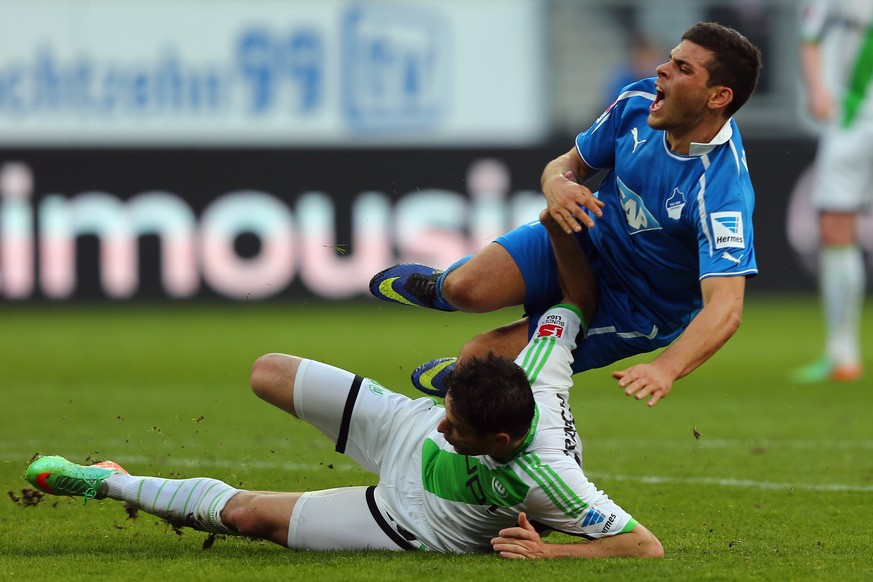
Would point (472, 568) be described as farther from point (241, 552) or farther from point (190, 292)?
point (190, 292)

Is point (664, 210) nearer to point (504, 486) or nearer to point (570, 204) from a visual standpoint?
point (570, 204)

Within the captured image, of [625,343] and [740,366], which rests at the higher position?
[625,343]

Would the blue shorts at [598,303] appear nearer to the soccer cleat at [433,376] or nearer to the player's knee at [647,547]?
the soccer cleat at [433,376]

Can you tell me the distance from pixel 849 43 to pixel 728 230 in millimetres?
7271

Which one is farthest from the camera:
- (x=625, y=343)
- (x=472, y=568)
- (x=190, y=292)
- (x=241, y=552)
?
(x=190, y=292)

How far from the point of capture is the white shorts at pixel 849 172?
11609mm

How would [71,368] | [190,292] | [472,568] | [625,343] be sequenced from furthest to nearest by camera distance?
[190,292] < [71,368] < [625,343] < [472,568]

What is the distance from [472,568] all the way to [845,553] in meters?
1.49

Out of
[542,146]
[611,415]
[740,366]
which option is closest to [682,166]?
[611,415]

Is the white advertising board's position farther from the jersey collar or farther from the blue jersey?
the jersey collar

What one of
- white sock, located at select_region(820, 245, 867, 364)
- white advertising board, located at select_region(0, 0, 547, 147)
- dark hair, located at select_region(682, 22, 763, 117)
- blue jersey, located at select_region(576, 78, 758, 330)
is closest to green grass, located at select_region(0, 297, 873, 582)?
white sock, located at select_region(820, 245, 867, 364)

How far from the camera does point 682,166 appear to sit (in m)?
5.68

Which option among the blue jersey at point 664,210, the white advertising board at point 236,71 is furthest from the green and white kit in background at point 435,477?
the white advertising board at point 236,71

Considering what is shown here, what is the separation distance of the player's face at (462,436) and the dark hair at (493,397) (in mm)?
21
